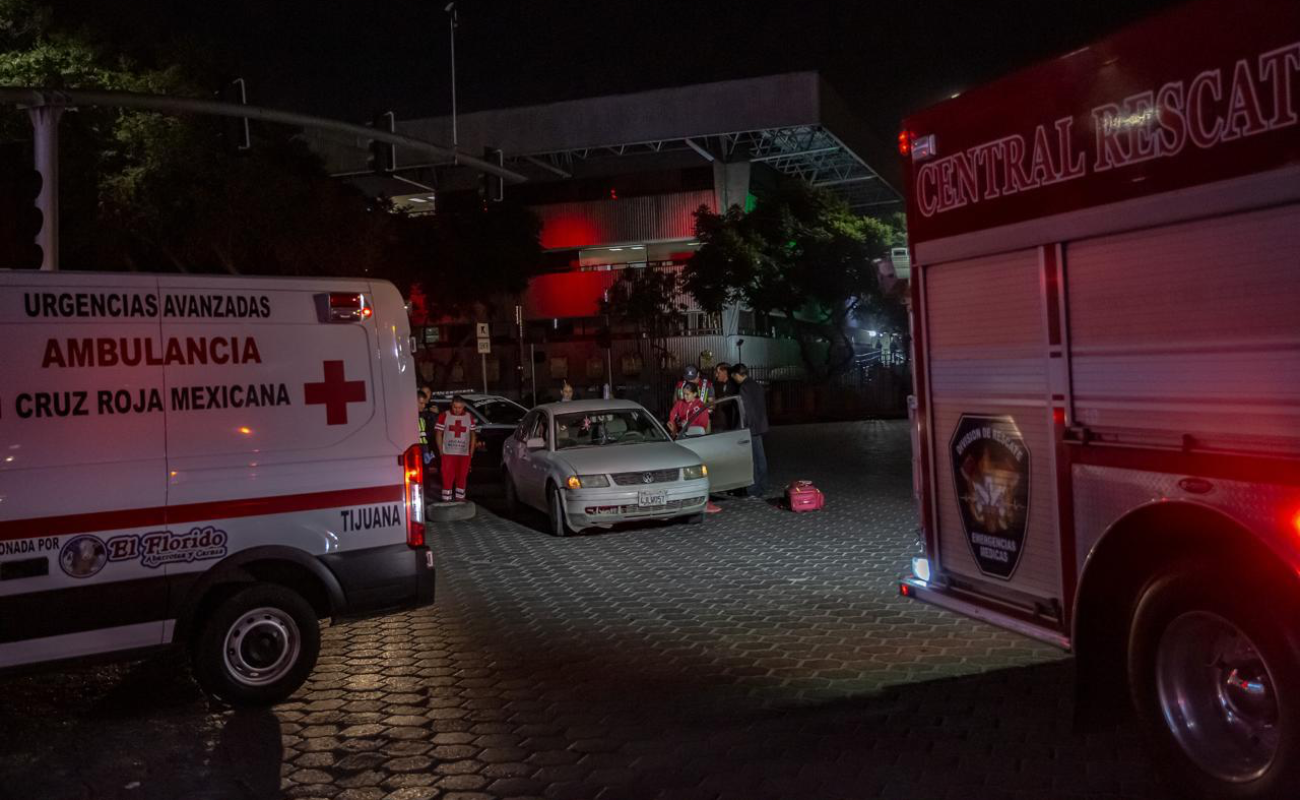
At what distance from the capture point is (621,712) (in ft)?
19.7

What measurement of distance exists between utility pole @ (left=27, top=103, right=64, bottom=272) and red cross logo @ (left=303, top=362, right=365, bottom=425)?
769cm

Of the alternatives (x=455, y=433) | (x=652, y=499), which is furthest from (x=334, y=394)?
(x=455, y=433)

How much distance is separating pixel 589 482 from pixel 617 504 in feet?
1.29

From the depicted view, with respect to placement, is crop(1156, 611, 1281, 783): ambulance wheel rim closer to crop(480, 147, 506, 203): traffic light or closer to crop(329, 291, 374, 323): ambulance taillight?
crop(329, 291, 374, 323): ambulance taillight

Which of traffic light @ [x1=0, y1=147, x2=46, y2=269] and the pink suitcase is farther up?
traffic light @ [x1=0, y1=147, x2=46, y2=269]

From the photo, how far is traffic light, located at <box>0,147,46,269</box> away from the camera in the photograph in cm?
1106

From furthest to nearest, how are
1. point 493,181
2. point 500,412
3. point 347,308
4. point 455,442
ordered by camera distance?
1. point 500,412
2. point 493,181
3. point 455,442
4. point 347,308

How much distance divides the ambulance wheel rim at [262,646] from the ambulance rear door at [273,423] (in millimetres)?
435

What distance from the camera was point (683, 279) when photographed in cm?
3897

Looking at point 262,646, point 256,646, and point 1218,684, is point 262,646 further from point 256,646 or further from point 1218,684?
point 1218,684

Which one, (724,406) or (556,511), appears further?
(724,406)

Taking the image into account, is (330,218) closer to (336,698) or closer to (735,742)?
(336,698)

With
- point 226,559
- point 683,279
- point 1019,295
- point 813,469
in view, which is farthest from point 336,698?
point 683,279

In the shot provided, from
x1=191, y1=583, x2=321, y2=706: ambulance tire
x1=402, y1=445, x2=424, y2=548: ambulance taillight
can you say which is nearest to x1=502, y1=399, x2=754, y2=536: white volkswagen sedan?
x1=402, y1=445, x2=424, y2=548: ambulance taillight
